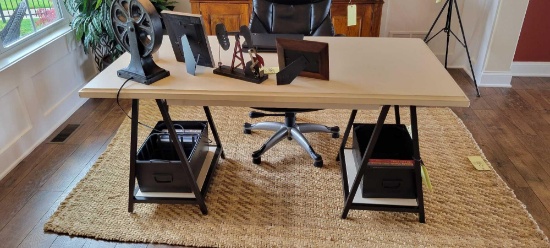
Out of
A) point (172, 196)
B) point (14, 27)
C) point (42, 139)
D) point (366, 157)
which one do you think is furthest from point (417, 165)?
point (14, 27)

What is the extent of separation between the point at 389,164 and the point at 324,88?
20.1 inches

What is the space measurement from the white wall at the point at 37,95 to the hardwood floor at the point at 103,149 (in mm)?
82

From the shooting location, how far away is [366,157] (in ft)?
5.23

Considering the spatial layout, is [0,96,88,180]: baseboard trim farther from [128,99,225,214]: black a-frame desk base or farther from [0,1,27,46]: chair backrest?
[128,99,225,214]: black a-frame desk base

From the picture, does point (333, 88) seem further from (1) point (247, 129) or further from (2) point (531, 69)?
(2) point (531, 69)

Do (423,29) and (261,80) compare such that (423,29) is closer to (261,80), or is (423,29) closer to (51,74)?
(261,80)

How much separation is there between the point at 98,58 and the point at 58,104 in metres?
0.52

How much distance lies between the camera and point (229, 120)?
2664mm

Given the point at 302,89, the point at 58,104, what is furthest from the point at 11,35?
the point at 302,89

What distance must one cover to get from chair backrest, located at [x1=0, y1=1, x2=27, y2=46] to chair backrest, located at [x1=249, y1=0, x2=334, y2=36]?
1473 millimetres

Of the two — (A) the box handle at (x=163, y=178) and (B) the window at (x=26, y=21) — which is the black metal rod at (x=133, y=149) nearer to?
(A) the box handle at (x=163, y=178)

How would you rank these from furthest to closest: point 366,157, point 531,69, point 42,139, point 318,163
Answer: point 531,69 < point 42,139 < point 318,163 < point 366,157

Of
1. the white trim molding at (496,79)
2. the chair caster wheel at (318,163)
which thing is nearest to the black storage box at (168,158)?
the chair caster wheel at (318,163)

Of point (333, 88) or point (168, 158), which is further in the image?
point (168, 158)
